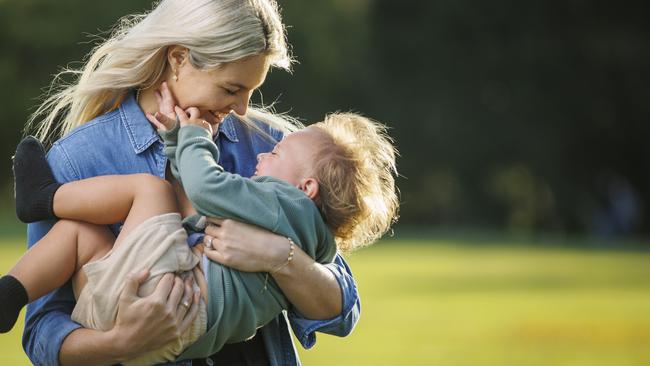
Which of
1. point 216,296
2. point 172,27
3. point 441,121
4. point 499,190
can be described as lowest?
point 499,190

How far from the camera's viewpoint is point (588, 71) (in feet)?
128

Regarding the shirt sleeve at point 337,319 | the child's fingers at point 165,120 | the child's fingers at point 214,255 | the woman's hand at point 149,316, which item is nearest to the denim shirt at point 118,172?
the shirt sleeve at point 337,319

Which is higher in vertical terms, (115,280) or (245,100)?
(245,100)

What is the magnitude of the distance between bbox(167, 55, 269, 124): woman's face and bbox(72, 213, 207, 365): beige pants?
21.1 inches

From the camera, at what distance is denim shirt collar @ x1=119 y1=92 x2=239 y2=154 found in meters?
3.99

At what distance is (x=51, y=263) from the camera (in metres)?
3.57

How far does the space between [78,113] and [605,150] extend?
3585cm

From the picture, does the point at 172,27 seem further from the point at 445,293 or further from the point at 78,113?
Result: the point at 445,293

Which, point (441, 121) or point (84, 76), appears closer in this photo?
point (84, 76)

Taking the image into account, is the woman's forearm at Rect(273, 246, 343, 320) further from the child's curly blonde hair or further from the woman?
the child's curly blonde hair

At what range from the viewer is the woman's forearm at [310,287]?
3725 millimetres

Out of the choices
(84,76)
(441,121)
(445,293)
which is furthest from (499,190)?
(84,76)

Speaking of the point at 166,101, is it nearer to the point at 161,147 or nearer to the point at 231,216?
the point at 161,147

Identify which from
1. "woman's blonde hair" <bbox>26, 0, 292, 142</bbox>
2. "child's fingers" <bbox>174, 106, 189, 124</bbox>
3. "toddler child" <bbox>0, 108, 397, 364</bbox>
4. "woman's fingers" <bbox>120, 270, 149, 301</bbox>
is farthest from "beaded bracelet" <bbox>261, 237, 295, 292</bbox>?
"woman's blonde hair" <bbox>26, 0, 292, 142</bbox>
